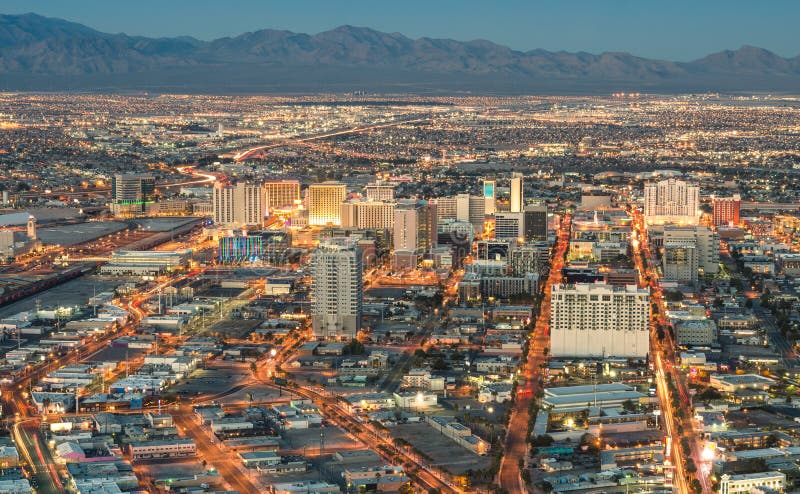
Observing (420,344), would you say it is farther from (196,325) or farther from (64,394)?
(64,394)

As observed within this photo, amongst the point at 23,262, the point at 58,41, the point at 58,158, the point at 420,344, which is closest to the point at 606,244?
the point at 420,344

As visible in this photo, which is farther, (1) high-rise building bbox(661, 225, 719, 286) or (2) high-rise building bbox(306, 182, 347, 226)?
(2) high-rise building bbox(306, 182, 347, 226)

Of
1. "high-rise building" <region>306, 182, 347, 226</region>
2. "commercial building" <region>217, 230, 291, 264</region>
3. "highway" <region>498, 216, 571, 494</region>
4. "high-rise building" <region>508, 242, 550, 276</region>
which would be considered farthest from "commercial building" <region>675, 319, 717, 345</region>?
"high-rise building" <region>306, 182, 347, 226</region>

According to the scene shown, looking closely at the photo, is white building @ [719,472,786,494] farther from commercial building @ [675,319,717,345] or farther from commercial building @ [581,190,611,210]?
commercial building @ [581,190,611,210]

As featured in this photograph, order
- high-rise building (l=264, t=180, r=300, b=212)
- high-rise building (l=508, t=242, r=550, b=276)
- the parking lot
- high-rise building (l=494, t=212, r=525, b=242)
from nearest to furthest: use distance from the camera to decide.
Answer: the parking lot < high-rise building (l=508, t=242, r=550, b=276) < high-rise building (l=494, t=212, r=525, b=242) < high-rise building (l=264, t=180, r=300, b=212)

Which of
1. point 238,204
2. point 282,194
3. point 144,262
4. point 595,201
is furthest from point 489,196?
point 144,262

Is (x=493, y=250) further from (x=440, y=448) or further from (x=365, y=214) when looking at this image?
(x=440, y=448)

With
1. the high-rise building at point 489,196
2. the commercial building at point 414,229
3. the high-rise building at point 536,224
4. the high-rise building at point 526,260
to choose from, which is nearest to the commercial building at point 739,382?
the high-rise building at point 526,260
